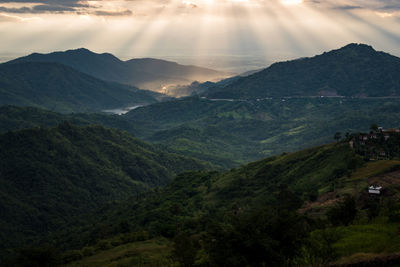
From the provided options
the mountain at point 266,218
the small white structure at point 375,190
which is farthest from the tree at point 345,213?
the small white structure at point 375,190

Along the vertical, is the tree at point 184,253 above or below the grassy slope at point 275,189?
above

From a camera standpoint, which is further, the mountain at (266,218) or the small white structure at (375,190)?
the small white structure at (375,190)

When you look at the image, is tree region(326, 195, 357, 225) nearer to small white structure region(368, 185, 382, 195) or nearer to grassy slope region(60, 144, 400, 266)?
grassy slope region(60, 144, 400, 266)

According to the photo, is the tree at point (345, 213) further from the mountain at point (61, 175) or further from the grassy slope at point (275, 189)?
the mountain at point (61, 175)

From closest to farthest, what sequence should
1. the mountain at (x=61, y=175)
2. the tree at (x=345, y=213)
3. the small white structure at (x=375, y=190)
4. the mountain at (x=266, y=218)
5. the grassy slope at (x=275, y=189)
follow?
the mountain at (x=266, y=218) < the grassy slope at (x=275, y=189) < the tree at (x=345, y=213) < the small white structure at (x=375, y=190) < the mountain at (x=61, y=175)

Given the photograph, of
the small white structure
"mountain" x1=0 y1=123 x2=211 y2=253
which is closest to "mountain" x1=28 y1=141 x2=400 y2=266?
the small white structure

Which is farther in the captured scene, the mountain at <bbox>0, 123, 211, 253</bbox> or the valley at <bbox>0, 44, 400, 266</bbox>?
the mountain at <bbox>0, 123, 211, 253</bbox>

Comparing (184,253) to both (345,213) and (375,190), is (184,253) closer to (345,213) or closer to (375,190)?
(345,213)

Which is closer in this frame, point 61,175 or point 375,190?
point 375,190

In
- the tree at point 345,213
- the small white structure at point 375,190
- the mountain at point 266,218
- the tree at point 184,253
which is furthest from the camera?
the small white structure at point 375,190

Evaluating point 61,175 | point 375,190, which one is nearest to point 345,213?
point 375,190
